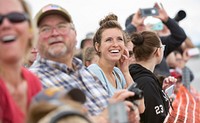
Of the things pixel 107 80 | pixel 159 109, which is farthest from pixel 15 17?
pixel 159 109

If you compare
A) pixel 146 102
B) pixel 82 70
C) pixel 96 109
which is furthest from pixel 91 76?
pixel 146 102

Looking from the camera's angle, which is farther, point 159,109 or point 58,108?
point 159,109

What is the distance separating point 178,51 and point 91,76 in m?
5.98

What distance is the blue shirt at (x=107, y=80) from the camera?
3948 millimetres

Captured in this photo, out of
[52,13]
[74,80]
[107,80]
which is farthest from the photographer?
[107,80]

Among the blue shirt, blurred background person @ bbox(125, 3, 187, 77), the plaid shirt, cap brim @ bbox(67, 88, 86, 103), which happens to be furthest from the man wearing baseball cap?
blurred background person @ bbox(125, 3, 187, 77)

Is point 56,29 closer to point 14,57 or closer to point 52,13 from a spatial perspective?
point 52,13

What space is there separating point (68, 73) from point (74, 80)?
0.06m

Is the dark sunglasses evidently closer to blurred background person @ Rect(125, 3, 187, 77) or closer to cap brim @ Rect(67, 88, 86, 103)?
cap brim @ Rect(67, 88, 86, 103)

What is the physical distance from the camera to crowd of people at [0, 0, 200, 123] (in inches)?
74.0

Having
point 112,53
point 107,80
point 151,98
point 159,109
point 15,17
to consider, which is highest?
point 15,17

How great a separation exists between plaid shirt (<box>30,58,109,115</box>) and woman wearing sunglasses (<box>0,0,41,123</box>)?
583 mm

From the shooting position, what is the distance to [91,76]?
328cm

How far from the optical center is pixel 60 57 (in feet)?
10.2
